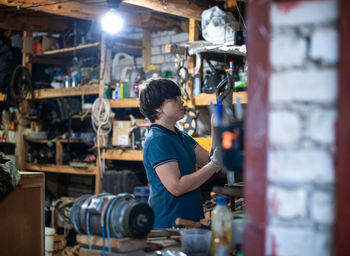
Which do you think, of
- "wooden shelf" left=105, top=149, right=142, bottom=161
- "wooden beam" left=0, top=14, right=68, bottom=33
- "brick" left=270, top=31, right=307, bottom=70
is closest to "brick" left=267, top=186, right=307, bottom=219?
"brick" left=270, top=31, right=307, bottom=70

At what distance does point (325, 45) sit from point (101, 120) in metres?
4.70

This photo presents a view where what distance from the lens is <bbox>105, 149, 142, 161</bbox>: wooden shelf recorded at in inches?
214

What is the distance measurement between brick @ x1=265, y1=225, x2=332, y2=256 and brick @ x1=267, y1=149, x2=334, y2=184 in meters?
0.16

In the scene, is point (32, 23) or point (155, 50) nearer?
point (155, 50)

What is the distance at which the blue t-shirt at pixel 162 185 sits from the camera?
2.59m

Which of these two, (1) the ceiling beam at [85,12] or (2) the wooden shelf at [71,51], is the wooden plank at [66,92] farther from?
(1) the ceiling beam at [85,12]

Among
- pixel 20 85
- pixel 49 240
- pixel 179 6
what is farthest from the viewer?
pixel 20 85

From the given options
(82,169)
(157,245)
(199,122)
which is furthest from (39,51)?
(157,245)

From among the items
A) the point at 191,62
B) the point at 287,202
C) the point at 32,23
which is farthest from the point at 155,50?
the point at 287,202

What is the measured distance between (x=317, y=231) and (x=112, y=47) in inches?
198

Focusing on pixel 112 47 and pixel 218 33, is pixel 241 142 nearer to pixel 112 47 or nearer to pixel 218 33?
pixel 218 33

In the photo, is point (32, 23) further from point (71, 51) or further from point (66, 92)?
point (66, 92)

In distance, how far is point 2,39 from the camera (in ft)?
25.4

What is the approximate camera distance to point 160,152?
2.57 m
